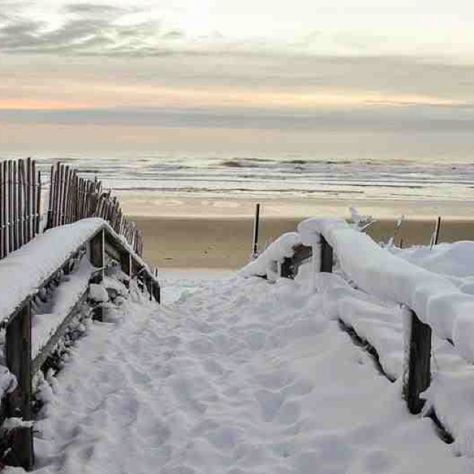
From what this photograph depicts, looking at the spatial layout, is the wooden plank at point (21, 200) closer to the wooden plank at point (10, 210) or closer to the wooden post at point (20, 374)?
the wooden plank at point (10, 210)

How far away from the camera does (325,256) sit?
25.2 feet

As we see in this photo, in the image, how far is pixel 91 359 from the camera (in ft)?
21.8

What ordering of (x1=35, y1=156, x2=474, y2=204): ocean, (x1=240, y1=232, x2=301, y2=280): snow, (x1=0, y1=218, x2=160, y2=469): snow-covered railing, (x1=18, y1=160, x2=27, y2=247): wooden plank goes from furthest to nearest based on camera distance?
(x1=35, y1=156, x2=474, y2=204): ocean
(x1=240, y1=232, x2=301, y2=280): snow
(x1=18, y1=160, x2=27, y2=247): wooden plank
(x1=0, y1=218, x2=160, y2=469): snow-covered railing

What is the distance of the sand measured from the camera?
22.4 meters

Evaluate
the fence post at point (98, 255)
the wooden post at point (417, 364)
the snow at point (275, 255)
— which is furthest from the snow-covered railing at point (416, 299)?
the snow at point (275, 255)

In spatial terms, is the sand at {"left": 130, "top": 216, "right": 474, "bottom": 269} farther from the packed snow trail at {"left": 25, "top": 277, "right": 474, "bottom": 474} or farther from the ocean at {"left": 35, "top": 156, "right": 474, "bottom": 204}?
the packed snow trail at {"left": 25, "top": 277, "right": 474, "bottom": 474}

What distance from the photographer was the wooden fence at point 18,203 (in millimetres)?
5875

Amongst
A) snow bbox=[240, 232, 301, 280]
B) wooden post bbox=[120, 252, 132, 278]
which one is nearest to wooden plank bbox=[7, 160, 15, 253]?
snow bbox=[240, 232, 301, 280]

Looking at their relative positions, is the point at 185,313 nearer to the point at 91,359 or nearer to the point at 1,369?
the point at 91,359

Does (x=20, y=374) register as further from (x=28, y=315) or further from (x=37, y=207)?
(x=37, y=207)

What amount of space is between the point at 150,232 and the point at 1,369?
2178cm

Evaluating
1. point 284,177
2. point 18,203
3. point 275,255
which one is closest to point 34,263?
point 18,203

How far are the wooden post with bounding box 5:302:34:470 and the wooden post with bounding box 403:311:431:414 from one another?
80.7 inches

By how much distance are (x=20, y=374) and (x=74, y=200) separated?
464 centimetres
